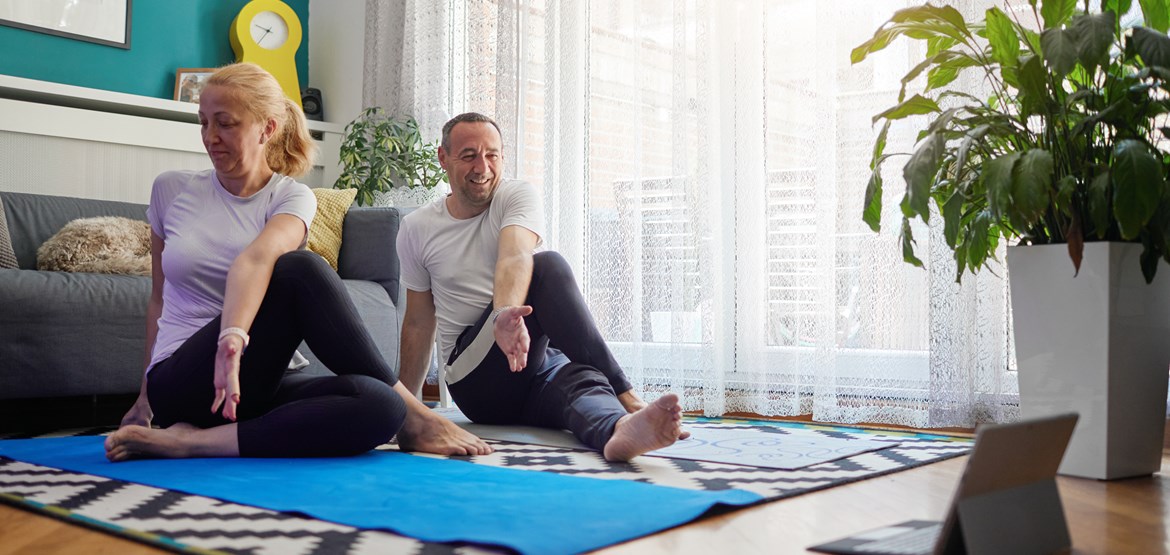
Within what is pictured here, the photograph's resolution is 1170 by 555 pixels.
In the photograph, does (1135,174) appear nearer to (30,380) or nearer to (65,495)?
(65,495)

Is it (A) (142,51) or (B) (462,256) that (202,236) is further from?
(A) (142,51)

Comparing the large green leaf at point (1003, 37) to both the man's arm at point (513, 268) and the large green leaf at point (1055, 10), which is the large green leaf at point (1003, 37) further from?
the man's arm at point (513, 268)

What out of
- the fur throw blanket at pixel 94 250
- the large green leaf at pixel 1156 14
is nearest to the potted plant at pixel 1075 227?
the large green leaf at pixel 1156 14

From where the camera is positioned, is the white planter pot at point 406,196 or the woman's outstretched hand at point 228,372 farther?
the white planter pot at point 406,196

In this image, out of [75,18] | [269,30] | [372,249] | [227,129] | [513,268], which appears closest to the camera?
[227,129]

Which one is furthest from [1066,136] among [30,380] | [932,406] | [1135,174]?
[30,380]

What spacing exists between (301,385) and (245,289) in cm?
27

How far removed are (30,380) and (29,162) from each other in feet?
4.42

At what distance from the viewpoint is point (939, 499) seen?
1626mm

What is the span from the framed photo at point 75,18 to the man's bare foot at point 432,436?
254 cm

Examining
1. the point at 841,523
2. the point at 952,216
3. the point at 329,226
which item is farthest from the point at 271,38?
the point at 841,523

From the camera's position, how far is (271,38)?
169 inches

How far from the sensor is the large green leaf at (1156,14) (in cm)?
187

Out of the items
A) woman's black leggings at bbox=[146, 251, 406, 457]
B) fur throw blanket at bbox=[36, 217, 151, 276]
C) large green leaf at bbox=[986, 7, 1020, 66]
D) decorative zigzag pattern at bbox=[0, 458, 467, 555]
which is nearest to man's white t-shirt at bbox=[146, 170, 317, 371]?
woman's black leggings at bbox=[146, 251, 406, 457]
